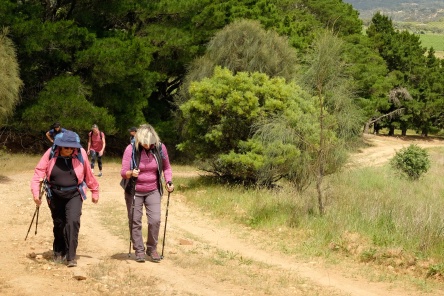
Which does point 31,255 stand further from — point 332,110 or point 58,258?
point 332,110

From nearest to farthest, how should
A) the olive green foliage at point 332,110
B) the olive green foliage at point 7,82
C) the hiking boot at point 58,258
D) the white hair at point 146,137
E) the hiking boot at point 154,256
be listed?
the hiking boot at point 58,258, the white hair at point 146,137, the hiking boot at point 154,256, the olive green foliage at point 332,110, the olive green foliage at point 7,82

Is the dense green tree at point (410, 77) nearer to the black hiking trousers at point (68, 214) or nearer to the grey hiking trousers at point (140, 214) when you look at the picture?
the grey hiking trousers at point (140, 214)

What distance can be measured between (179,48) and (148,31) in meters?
1.56

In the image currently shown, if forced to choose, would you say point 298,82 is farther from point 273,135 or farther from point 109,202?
point 109,202

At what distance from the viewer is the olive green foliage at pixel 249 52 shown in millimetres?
26125

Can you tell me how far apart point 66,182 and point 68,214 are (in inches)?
17.4

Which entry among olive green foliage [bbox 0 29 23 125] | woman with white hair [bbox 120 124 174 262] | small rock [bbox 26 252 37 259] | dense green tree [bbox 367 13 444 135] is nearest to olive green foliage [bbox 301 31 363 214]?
woman with white hair [bbox 120 124 174 262]

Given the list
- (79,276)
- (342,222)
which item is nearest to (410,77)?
(342,222)

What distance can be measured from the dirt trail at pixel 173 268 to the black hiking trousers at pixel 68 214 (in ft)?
1.13

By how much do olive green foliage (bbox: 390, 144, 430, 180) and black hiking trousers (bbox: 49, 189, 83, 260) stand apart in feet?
64.8

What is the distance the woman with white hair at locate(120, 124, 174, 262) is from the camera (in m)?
9.34

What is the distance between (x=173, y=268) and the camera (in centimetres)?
942

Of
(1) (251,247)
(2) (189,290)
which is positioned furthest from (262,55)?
(2) (189,290)

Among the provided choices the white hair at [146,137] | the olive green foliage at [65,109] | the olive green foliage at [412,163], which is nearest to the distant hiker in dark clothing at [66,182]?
the white hair at [146,137]
